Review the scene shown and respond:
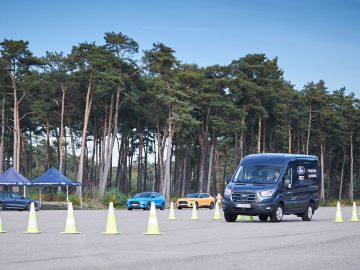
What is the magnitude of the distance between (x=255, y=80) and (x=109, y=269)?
85630 mm

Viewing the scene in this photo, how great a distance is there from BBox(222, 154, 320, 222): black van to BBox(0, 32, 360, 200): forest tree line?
40080 mm

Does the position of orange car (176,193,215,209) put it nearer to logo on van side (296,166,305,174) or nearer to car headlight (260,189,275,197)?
Result: logo on van side (296,166,305,174)

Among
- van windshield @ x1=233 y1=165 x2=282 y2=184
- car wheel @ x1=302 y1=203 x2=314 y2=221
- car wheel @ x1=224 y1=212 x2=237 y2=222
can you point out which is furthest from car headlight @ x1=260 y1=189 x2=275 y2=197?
car wheel @ x1=302 y1=203 x2=314 y2=221

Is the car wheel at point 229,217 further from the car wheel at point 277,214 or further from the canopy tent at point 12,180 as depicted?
the canopy tent at point 12,180

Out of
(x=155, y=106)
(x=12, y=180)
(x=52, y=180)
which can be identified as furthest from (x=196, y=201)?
(x=155, y=106)

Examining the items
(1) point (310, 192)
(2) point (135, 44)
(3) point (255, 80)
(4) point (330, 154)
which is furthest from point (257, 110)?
(1) point (310, 192)

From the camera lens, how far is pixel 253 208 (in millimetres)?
28188

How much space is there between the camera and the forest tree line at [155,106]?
7831 cm

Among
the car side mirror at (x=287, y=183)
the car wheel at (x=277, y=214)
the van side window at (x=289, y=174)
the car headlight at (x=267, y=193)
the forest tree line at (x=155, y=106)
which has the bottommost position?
the car wheel at (x=277, y=214)

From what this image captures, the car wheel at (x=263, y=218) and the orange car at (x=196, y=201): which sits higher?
the car wheel at (x=263, y=218)

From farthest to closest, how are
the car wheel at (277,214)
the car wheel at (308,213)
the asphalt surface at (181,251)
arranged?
1. the car wheel at (308,213)
2. the car wheel at (277,214)
3. the asphalt surface at (181,251)

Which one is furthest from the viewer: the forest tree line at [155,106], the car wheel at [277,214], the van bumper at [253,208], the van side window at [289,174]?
the forest tree line at [155,106]

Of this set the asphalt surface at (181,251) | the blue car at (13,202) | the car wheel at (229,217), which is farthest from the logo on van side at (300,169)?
the blue car at (13,202)

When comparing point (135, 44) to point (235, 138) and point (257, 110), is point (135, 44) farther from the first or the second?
point (235, 138)
